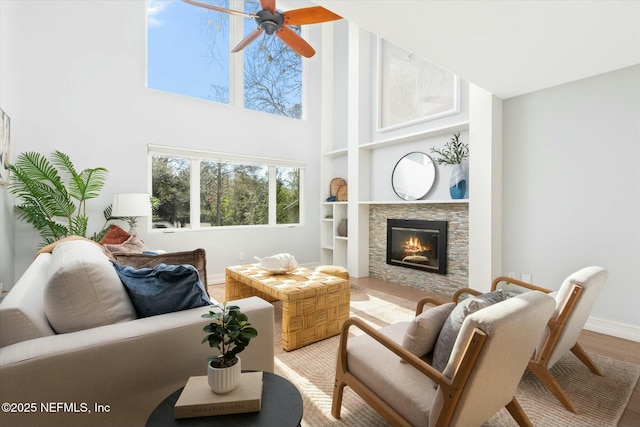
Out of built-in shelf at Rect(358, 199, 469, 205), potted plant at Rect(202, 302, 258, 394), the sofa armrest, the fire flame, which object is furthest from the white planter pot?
the fire flame

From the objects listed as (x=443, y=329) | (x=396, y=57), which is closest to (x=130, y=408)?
(x=443, y=329)

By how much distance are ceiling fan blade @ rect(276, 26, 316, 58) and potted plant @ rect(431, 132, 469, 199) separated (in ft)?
6.19

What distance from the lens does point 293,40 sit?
9.86ft

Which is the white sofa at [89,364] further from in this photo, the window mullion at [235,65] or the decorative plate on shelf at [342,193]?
the decorative plate on shelf at [342,193]

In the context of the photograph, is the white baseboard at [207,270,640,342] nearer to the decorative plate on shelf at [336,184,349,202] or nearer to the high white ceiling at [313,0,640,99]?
the high white ceiling at [313,0,640,99]

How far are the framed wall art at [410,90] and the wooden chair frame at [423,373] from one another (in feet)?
10.8

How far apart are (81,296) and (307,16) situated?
Answer: 2.58 m

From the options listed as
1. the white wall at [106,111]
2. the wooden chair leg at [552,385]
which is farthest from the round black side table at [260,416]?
the white wall at [106,111]

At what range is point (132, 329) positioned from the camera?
4.01ft

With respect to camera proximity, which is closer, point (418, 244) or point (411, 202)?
point (411, 202)

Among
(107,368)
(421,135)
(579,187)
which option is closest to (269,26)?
(421,135)

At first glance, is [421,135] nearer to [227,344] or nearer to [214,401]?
[227,344]

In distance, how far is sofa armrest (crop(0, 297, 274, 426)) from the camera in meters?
1.01

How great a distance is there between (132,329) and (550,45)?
10.2ft
